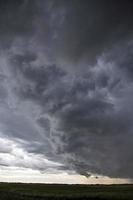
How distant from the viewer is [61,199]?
79125 mm

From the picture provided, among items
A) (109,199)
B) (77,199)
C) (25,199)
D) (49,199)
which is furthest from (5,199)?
(109,199)

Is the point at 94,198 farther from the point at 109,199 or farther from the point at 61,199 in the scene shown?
the point at 61,199

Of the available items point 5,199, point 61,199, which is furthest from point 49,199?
point 5,199

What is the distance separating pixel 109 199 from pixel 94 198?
419 centimetres

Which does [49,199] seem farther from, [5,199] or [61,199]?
[5,199]

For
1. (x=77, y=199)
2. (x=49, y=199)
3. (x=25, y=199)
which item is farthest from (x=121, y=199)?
(x=25, y=199)

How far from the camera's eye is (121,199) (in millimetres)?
79062

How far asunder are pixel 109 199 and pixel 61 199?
1249cm

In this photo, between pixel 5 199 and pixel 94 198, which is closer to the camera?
pixel 5 199

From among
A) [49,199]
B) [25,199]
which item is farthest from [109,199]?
[25,199]

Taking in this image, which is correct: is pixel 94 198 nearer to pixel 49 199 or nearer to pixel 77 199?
pixel 77 199

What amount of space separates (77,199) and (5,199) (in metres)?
18.3

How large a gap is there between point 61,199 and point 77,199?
453 centimetres

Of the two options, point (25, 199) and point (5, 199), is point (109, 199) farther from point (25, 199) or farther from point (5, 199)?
point (5, 199)
